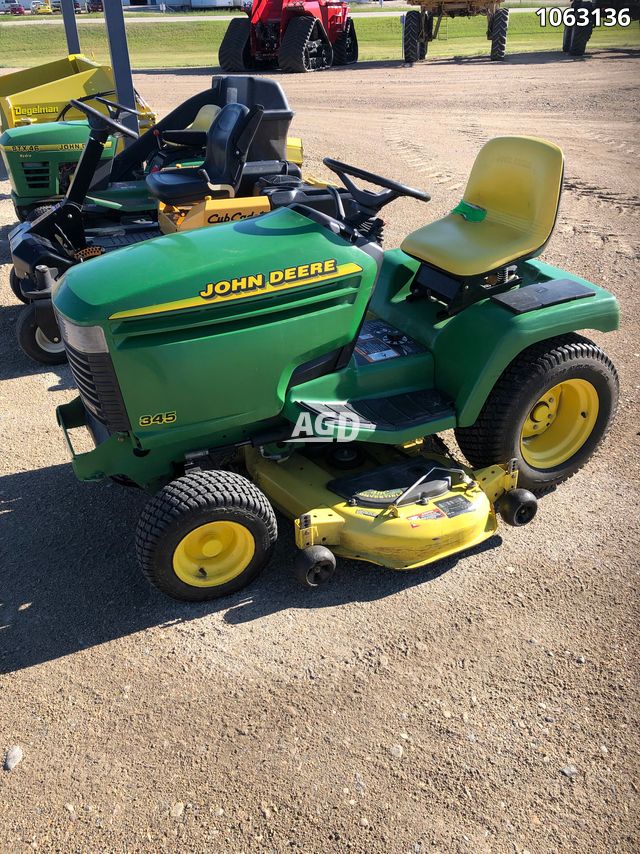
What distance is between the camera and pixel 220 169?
5.88 m

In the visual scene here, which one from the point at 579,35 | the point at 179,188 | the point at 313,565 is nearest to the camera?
the point at 313,565

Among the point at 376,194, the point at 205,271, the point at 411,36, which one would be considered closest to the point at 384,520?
the point at 205,271

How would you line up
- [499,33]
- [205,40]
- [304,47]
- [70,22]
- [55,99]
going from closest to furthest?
[55,99], [70,22], [304,47], [499,33], [205,40]

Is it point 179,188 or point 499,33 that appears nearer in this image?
point 179,188

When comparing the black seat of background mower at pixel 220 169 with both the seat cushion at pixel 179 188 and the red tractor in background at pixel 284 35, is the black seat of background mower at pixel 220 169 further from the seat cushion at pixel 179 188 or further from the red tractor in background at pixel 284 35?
the red tractor in background at pixel 284 35

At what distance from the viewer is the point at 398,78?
54.5 ft

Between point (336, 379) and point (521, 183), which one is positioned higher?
point (521, 183)

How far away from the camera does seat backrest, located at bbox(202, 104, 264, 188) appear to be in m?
5.60

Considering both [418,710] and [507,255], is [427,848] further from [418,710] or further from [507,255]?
[507,255]

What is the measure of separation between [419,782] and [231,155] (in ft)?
15.0

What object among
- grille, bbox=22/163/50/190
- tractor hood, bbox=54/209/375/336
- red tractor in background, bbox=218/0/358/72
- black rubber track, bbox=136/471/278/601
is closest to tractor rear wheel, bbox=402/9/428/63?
red tractor in background, bbox=218/0/358/72

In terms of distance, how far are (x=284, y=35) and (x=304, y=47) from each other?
481 mm

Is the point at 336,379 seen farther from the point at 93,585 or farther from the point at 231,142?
the point at 231,142

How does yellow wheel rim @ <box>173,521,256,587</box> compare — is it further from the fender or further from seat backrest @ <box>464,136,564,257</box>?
seat backrest @ <box>464,136,564,257</box>
